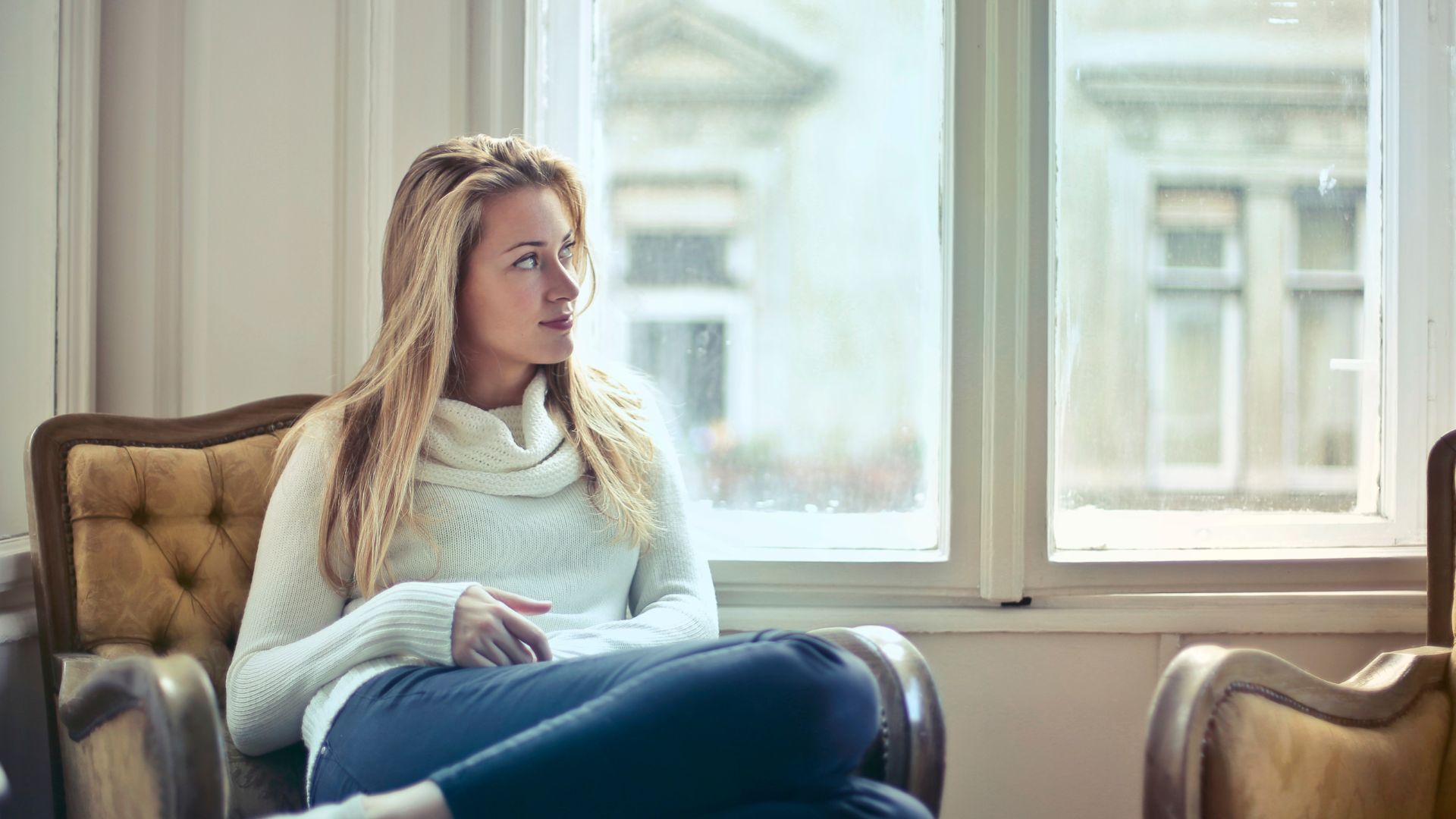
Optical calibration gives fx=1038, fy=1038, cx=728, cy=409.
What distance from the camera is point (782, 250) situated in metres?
1.94

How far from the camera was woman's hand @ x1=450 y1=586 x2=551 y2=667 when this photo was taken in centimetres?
128

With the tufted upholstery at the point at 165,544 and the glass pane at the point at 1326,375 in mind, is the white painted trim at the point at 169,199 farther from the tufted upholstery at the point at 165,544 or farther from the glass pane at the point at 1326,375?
the glass pane at the point at 1326,375

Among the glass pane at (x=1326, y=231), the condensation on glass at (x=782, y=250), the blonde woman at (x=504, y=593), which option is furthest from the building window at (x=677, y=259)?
the glass pane at (x=1326, y=231)

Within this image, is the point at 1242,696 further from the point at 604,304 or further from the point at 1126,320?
the point at 604,304

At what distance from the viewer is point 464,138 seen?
1.58m

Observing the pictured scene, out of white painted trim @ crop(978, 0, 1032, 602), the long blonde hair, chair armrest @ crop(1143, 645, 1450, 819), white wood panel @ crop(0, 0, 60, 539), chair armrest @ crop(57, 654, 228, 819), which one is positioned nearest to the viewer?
chair armrest @ crop(57, 654, 228, 819)

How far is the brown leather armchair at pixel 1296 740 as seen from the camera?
116 cm

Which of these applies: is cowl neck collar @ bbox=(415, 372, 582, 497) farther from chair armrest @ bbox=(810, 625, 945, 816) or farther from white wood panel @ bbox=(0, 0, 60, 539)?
white wood panel @ bbox=(0, 0, 60, 539)

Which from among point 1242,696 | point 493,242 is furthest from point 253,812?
point 1242,696

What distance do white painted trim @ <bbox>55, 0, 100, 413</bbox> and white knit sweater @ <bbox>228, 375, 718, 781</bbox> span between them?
0.60 m

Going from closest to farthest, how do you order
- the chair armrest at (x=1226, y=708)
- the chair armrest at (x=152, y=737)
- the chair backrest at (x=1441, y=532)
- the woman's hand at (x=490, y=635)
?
Answer: the chair armrest at (x=152, y=737) < the chair armrest at (x=1226, y=708) < the woman's hand at (x=490, y=635) < the chair backrest at (x=1441, y=532)

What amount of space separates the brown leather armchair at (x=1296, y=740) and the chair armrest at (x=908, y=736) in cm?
24

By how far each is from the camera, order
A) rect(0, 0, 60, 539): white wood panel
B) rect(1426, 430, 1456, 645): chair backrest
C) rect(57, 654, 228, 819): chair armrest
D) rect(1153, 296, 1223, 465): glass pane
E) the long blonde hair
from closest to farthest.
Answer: rect(57, 654, 228, 819): chair armrest < the long blonde hair < rect(1426, 430, 1456, 645): chair backrest < rect(0, 0, 60, 539): white wood panel < rect(1153, 296, 1223, 465): glass pane

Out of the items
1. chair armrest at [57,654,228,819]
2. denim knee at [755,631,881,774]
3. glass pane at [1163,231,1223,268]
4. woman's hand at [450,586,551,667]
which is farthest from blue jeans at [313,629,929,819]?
glass pane at [1163,231,1223,268]
